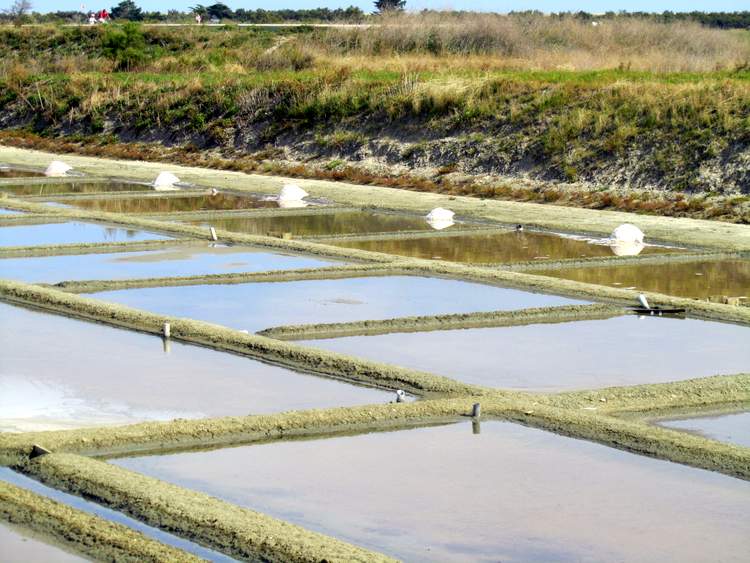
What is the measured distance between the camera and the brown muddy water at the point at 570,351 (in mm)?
7227

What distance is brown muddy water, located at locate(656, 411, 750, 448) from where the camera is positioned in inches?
240

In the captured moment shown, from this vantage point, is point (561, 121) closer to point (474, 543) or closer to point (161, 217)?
point (161, 217)

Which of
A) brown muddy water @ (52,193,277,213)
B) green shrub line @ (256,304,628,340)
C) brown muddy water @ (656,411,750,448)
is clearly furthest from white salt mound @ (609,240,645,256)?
brown muddy water @ (656,411,750,448)

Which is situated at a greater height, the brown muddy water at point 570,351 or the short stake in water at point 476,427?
the short stake in water at point 476,427

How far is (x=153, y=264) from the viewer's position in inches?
437

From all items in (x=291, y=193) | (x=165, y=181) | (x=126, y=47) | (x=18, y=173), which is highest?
(x=126, y=47)

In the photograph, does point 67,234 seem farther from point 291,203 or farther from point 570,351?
point 570,351

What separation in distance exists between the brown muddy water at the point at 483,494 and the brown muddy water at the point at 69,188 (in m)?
11.6

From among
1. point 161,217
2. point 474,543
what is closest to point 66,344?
point 474,543

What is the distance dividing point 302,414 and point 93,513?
4.65ft

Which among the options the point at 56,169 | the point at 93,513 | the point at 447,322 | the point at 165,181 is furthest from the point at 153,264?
the point at 56,169

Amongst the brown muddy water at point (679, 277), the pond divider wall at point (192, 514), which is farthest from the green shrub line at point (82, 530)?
the brown muddy water at point (679, 277)

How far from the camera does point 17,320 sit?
28.0ft

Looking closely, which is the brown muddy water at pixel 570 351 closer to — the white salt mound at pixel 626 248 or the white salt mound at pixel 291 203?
the white salt mound at pixel 626 248
